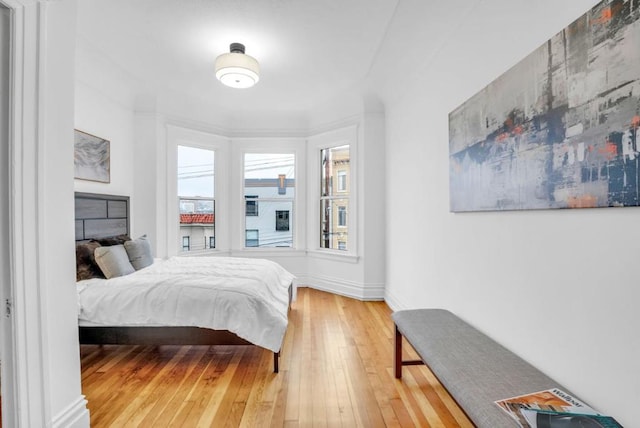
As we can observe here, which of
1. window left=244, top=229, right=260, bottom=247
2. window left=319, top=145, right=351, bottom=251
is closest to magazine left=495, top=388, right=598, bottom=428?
window left=319, top=145, right=351, bottom=251

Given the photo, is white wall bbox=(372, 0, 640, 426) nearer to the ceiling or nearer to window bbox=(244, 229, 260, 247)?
the ceiling

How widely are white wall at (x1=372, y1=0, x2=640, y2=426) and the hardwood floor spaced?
2.11 ft

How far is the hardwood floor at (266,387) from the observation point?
74.1 inches

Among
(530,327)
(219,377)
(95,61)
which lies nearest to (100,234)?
(95,61)

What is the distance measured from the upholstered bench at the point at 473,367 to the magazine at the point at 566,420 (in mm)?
72

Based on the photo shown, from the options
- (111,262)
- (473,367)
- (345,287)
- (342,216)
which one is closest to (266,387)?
(473,367)

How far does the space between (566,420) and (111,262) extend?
3199 mm

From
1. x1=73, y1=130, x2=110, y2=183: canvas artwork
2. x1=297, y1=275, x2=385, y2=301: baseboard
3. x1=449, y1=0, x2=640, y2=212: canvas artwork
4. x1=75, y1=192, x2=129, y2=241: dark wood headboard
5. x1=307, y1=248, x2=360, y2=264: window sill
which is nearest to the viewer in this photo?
x1=449, y1=0, x2=640, y2=212: canvas artwork

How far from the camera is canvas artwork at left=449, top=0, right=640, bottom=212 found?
1.06 meters

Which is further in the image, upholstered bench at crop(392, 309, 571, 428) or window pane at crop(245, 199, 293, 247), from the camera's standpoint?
window pane at crop(245, 199, 293, 247)

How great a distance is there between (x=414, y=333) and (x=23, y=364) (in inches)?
76.4

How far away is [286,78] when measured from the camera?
12.6 feet

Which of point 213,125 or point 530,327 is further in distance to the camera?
point 213,125

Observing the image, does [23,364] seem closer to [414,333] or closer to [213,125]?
[414,333]
